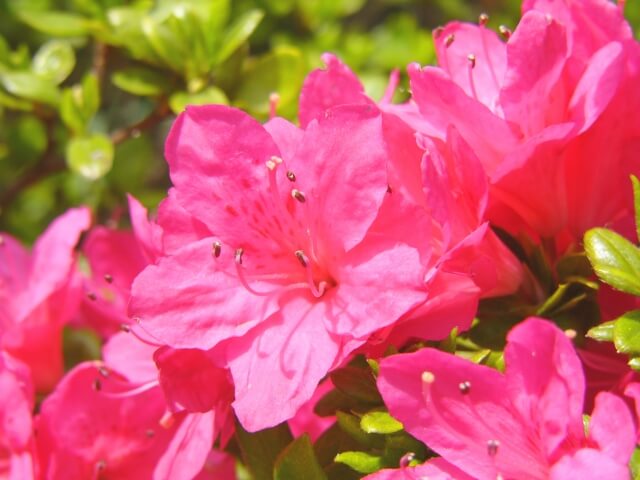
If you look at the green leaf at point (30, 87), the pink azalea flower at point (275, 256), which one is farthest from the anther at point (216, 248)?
the green leaf at point (30, 87)

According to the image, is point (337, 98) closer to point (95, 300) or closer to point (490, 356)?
point (490, 356)

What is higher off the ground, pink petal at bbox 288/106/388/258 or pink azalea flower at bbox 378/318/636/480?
pink petal at bbox 288/106/388/258

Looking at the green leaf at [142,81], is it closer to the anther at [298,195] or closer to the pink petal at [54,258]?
the pink petal at [54,258]

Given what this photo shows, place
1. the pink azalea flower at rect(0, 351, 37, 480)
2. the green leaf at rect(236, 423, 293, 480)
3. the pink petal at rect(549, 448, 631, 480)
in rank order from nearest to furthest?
the pink petal at rect(549, 448, 631, 480) → the green leaf at rect(236, 423, 293, 480) → the pink azalea flower at rect(0, 351, 37, 480)

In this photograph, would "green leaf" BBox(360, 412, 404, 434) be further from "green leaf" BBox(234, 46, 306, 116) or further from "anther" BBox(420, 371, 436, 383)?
"green leaf" BBox(234, 46, 306, 116)

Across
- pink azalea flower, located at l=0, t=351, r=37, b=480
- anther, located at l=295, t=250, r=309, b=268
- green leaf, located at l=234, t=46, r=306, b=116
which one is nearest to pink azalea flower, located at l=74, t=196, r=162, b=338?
pink azalea flower, located at l=0, t=351, r=37, b=480

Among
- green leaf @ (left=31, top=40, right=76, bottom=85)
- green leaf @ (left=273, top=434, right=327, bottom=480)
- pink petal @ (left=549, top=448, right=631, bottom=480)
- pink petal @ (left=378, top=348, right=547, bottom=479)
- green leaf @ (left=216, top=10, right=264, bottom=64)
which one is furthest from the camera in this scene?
green leaf @ (left=31, top=40, right=76, bottom=85)

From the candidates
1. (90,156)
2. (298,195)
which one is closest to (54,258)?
(90,156)
